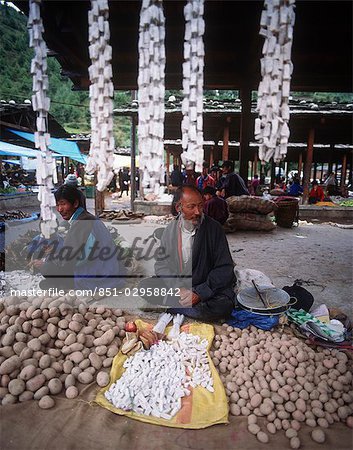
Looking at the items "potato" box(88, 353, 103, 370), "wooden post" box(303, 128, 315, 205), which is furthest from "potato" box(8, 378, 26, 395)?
"wooden post" box(303, 128, 315, 205)

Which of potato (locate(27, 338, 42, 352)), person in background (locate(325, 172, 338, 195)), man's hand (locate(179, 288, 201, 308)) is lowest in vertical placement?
potato (locate(27, 338, 42, 352))

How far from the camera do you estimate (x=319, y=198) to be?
1069 centimetres

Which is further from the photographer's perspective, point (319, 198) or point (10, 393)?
point (319, 198)

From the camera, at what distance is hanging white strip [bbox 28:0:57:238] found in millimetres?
2139

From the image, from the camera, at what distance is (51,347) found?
7.31 ft

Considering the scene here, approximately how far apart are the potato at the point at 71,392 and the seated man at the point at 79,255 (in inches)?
54.4

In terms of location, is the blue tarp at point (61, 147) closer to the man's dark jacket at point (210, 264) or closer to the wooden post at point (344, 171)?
the man's dark jacket at point (210, 264)

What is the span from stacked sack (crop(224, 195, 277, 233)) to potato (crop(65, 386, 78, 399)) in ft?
17.6

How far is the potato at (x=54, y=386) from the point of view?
1898 millimetres

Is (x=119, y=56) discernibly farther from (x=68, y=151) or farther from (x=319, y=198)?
(x=68, y=151)

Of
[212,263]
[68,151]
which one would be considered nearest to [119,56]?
[212,263]

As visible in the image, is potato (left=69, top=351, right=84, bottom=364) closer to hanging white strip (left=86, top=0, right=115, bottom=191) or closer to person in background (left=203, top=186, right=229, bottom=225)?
hanging white strip (left=86, top=0, right=115, bottom=191)

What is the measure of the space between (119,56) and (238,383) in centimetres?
373

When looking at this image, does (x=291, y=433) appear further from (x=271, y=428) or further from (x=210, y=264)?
(x=210, y=264)
